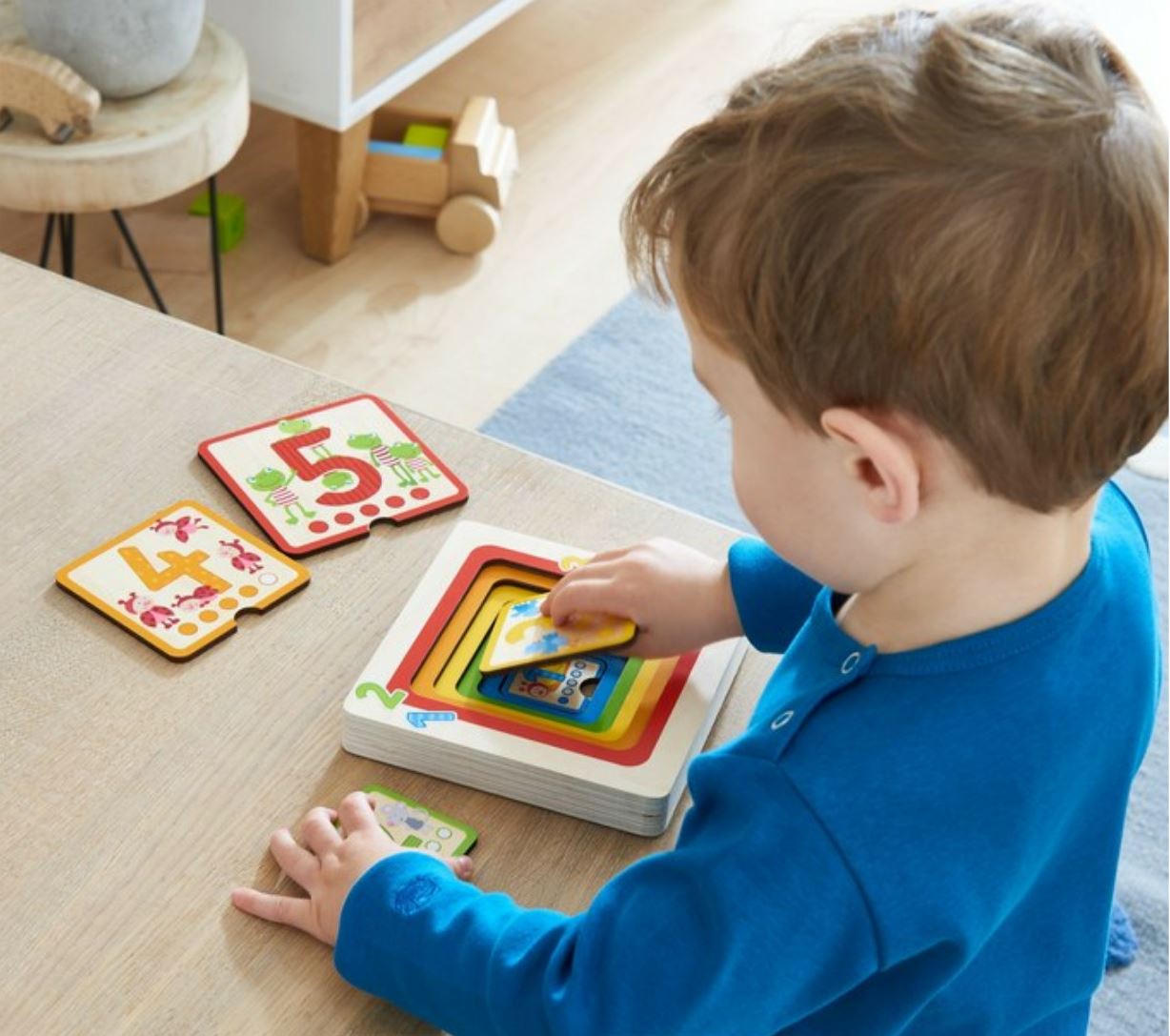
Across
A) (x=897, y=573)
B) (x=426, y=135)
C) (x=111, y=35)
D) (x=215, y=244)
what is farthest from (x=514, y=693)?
(x=426, y=135)

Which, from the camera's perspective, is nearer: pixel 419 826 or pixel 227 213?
pixel 419 826

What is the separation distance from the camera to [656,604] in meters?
0.79

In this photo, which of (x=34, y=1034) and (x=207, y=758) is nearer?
(x=34, y=1034)

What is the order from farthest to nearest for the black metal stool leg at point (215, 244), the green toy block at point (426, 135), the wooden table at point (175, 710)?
the green toy block at point (426, 135)
the black metal stool leg at point (215, 244)
the wooden table at point (175, 710)

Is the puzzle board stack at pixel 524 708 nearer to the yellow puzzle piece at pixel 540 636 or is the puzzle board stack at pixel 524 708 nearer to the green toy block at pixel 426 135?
the yellow puzzle piece at pixel 540 636

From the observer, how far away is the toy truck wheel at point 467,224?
2203 millimetres

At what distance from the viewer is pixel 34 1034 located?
24.3 inches

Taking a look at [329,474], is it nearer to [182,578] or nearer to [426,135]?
[182,578]

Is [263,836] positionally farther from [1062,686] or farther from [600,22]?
[600,22]

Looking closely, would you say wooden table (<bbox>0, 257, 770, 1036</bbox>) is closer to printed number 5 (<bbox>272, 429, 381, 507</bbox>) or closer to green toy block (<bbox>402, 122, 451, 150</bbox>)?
printed number 5 (<bbox>272, 429, 381, 507</bbox>)

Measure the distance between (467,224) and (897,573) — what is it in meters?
1.68

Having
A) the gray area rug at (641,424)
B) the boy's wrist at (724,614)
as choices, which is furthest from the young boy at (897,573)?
the gray area rug at (641,424)

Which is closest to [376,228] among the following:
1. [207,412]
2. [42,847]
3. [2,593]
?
[207,412]

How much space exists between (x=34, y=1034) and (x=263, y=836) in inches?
5.1
